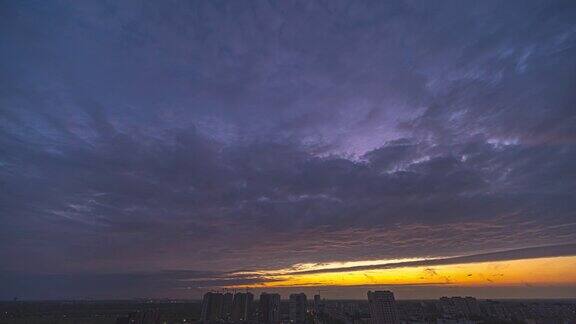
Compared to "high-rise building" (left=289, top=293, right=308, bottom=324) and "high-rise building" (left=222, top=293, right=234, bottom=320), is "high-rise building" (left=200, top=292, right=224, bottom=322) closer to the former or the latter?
"high-rise building" (left=222, top=293, right=234, bottom=320)

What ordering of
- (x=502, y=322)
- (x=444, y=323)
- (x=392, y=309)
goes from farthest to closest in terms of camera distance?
(x=502, y=322) → (x=392, y=309) → (x=444, y=323)

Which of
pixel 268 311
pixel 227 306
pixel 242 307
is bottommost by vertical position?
pixel 268 311

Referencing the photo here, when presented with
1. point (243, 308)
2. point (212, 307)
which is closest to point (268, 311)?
point (243, 308)

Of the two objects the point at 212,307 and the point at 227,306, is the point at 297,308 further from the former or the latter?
the point at 212,307

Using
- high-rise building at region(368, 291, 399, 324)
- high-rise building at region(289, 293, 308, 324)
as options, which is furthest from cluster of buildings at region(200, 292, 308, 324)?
high-rise building at region(368, 291, 399, 324)

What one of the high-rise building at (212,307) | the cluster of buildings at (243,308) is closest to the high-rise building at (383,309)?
the cluster of buildings at (243,308)

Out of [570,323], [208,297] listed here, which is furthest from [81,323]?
[570,323]

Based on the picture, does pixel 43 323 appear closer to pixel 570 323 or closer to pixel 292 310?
pixel 292 310
